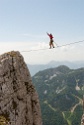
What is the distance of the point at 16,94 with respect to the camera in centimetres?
5741

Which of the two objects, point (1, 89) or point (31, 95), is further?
point (31, 95)

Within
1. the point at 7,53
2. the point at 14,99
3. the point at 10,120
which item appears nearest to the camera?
the point at 10,120

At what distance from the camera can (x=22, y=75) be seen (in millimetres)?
60969

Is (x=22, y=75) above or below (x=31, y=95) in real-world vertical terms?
above

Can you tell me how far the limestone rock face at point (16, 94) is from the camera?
53.9 meters

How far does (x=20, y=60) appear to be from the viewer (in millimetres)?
62281

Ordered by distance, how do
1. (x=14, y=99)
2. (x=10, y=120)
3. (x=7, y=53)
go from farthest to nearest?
(x=7, y=53), (x=14, y=99), (x=10, y=120)

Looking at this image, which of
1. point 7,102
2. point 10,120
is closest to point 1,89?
point 7,102

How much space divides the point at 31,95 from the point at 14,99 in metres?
7.27

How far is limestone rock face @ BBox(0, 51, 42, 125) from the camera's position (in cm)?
5391

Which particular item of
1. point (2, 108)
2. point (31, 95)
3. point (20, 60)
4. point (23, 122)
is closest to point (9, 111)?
point (2, 108)

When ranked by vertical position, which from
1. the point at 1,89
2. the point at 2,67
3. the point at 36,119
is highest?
the point at 2,67

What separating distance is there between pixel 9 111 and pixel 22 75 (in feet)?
36.0

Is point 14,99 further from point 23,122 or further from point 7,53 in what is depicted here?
point 7,53
